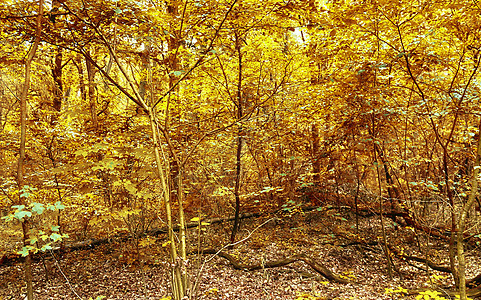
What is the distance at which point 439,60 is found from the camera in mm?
3863

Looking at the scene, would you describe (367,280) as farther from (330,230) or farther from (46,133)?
(46,133)

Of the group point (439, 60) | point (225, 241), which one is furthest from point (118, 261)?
point (439, 60)

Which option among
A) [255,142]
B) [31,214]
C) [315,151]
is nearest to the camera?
[31,214]

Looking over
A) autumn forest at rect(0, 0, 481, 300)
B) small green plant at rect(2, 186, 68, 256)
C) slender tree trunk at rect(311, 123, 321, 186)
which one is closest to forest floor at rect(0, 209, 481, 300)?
autumn forest at rect(0, 0, 481, 300)

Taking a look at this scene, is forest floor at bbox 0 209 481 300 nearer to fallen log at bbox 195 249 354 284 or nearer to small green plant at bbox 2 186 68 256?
fallen log at bbox 195 249 354 284

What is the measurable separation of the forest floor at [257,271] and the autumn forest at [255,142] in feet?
0.15

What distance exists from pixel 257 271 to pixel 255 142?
3.09 metres

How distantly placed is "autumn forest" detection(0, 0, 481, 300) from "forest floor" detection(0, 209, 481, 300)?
46 millimetres

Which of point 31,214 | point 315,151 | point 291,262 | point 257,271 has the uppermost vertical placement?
point 315,151

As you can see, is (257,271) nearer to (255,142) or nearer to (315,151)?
(255,142)

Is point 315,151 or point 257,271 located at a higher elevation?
point 315,151

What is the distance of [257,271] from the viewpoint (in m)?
6.14

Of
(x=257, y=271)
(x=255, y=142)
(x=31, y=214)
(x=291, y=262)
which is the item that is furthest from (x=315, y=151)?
(x=31, y=214)

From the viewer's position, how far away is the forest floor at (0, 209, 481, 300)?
5320 millimetres
